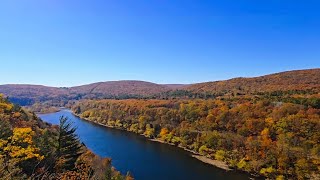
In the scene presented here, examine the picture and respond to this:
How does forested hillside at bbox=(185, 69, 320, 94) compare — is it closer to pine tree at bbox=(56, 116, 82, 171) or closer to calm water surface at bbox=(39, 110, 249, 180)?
calm water surface at bbox=(39, 110, 249, 180)

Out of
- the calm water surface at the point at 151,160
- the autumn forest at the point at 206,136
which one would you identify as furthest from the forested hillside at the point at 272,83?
the calm water surface at the point at 151,160

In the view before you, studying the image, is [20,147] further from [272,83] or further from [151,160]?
[272,83]

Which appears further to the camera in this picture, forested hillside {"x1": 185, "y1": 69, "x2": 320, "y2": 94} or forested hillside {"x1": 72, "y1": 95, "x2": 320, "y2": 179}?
forested hillside {"x1": 185, "y1": 69, "x2": 320, "y2": 94}

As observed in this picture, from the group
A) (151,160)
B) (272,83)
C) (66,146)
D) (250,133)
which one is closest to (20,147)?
(66,146)

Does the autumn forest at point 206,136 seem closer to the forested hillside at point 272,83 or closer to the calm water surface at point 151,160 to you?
the calm water surface at point 151,160

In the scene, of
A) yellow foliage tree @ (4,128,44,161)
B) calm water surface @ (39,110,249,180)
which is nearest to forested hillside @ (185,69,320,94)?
calm water surface @ (39,110,249,180)

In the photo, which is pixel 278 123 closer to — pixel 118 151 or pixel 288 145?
pixel 288 145
